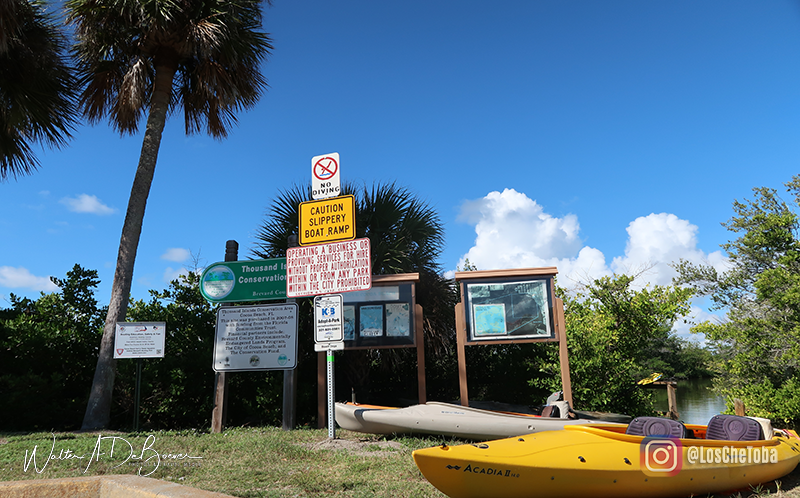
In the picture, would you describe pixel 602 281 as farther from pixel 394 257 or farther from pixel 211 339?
pixel 211 339

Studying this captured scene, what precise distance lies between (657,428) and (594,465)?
55.0 inches

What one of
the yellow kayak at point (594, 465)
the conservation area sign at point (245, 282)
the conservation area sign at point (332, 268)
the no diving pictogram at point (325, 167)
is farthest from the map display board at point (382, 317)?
the yellow kayak at point (594, 465)

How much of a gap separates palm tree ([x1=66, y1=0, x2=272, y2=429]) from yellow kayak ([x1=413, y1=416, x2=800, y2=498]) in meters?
7.30

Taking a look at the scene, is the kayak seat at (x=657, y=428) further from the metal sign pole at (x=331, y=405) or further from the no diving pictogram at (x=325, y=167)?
the no diving pictogram at (x=325, y=167)

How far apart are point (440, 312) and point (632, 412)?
14.5ft

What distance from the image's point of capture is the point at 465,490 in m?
4.05

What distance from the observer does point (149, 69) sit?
10.2 metres

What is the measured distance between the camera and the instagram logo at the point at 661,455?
4.48 meters

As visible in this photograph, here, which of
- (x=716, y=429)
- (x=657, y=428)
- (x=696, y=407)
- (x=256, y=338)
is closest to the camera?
(x=657, y=428)

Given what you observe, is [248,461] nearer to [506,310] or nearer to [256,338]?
[256,338]

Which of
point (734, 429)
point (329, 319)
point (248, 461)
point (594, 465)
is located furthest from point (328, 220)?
point (734, 429)

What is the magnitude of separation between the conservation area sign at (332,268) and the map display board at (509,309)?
8.40 ft

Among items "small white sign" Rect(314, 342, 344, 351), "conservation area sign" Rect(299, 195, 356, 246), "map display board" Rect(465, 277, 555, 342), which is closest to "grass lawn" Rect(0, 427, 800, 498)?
"small white sign" Rect(314, 342, 344, 351)

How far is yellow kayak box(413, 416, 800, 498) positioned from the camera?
402cm
